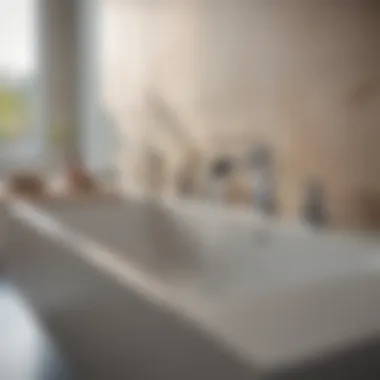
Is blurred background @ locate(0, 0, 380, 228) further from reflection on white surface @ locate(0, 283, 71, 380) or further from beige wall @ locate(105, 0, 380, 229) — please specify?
reflection on white surface @ locate(0, 283, 71, 380)

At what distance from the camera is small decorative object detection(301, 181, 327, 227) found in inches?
49.1

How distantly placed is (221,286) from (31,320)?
43 cm

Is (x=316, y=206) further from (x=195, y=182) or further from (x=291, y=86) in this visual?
(x=195, y=182)

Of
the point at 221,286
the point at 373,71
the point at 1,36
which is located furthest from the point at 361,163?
the point at 1,36

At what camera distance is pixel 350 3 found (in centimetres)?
122

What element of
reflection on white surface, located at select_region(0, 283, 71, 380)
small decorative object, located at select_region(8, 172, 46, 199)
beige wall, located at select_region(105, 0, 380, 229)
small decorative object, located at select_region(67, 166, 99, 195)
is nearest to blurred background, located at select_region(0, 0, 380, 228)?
beige wall, located at select_region(105, 0, 380, 229)

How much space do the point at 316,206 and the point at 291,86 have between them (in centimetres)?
28

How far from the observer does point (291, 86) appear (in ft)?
4.55

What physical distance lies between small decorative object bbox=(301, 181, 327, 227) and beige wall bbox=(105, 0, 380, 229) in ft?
0.06

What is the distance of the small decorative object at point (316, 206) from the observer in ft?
4.09

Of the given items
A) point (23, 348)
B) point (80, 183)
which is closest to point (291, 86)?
point (23, 348)

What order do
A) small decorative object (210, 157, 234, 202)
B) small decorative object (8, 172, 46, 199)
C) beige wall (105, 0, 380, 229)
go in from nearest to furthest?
1. beige wall (105, 0, 380, 229)
2. small decorative object (210, 157, 234, 202)
3. small decorative object (8, 172, 46, 199)

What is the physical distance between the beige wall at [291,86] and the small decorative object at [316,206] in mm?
18

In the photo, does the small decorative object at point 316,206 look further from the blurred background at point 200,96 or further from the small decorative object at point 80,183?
the small decorative object at point 80,183
